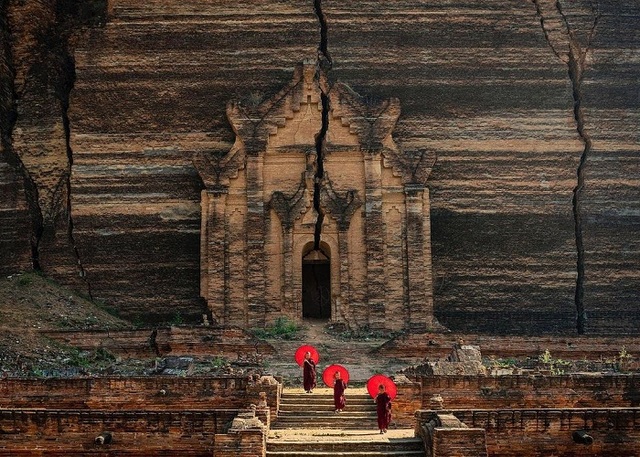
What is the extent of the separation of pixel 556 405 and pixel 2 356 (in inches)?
478

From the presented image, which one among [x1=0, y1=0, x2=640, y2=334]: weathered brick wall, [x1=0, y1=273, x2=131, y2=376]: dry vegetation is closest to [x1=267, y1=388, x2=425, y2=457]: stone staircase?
[x1=0, y1=273, x2=131, y2=376]: dry vegetation

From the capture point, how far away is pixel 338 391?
1572 cm

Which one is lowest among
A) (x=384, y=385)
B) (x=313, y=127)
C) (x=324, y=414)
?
(x=324, y=414)

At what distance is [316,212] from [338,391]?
421 inches

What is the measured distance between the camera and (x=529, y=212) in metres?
27.2

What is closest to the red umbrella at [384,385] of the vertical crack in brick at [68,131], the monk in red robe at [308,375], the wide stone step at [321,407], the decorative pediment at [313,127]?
the wide stone step at [321,407]

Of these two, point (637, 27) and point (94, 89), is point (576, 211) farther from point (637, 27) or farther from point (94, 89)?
point (94, 89)

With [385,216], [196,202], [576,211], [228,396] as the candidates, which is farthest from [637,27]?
[228,396]

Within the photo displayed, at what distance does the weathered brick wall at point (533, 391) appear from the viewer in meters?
16.7

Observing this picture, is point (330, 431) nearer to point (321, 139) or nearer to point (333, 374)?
point (333, 374)

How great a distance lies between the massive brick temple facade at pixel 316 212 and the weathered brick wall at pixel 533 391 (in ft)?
27.5

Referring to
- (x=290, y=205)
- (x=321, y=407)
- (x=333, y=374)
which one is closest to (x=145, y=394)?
(x=321, y=407)

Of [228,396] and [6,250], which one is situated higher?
[6,250]

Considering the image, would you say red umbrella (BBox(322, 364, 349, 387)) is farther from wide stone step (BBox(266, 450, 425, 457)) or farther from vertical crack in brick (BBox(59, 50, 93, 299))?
vertical crack in brick (BBox(59, 50, 93, 299))
